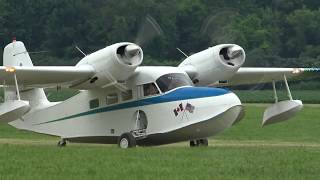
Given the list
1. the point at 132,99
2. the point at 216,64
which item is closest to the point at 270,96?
the point at 216,64

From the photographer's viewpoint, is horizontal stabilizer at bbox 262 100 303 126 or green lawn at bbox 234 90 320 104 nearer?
horizontal stabilizer at bbox 262 100 303 126

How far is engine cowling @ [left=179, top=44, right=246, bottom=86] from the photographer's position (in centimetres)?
2883

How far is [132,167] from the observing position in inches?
684

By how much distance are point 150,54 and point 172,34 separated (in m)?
18.0

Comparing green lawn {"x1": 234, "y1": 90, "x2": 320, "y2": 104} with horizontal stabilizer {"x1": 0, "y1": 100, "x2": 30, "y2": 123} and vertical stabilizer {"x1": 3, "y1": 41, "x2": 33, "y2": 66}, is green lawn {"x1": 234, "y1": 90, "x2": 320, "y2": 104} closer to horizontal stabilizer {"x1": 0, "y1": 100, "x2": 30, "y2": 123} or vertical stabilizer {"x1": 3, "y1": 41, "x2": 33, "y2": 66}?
vertical stabilizer {"x1": 3, "y1": 41, "x2": 33, "y2": 66}

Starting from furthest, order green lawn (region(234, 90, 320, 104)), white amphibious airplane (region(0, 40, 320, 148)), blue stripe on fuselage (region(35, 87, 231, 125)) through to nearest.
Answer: green lawn (region(234, 90, 320, 104)) → white amphibious airplane (region(0, 40, 320, 148)) → blue stripe on fuselage (region(35, 87, 231, 125))

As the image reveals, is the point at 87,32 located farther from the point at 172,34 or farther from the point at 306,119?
the point at 306,119

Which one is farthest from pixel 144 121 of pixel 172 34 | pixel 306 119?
pixel 172 34

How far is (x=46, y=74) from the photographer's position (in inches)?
1057

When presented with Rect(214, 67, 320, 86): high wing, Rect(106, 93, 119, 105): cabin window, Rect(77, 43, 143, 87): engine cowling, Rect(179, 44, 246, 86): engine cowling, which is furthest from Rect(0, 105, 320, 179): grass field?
Rect(214, 67, 320, 86): high wing

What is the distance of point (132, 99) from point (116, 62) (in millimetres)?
1717

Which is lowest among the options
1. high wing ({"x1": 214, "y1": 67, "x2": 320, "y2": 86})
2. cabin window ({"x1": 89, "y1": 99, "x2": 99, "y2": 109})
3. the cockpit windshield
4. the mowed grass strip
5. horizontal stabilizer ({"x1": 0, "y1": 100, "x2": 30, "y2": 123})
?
the mowed grass strip

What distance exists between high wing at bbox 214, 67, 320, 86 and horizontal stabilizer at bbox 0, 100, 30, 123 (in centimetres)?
733

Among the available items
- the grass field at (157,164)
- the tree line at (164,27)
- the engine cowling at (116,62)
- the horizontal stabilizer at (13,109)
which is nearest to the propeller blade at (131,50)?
the engine cowling at (116,62)
